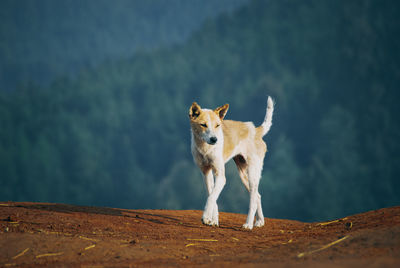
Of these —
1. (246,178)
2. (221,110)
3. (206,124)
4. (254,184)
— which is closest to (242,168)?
(246,178)

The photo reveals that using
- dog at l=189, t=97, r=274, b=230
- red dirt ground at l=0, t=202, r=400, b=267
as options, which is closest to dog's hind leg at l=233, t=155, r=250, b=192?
dog at l=189, t=97, r=274, b=230

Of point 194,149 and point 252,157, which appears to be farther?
point 252,157

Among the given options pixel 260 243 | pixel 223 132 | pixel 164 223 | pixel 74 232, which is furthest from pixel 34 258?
pixel 223 132

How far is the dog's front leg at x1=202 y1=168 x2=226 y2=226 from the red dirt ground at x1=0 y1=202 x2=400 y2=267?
0.19 meters

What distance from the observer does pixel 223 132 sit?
27.5ft

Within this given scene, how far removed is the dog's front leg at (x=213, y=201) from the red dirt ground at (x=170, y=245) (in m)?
0.19

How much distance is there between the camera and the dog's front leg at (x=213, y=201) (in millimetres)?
7452

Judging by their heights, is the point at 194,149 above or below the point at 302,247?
above

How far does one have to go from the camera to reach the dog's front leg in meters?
7.45

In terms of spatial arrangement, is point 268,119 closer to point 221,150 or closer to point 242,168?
point 242,168

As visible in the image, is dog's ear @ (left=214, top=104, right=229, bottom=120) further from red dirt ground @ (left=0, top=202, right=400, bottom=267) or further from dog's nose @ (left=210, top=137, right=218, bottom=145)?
red dirt ground @ (left=0, top=202, right=400, bottom=267)

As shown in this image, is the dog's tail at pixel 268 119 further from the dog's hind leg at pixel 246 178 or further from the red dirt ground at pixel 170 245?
the red dirt ground at pixel 170 245

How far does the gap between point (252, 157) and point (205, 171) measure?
3.43ft

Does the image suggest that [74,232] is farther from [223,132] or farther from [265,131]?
[265,131]
